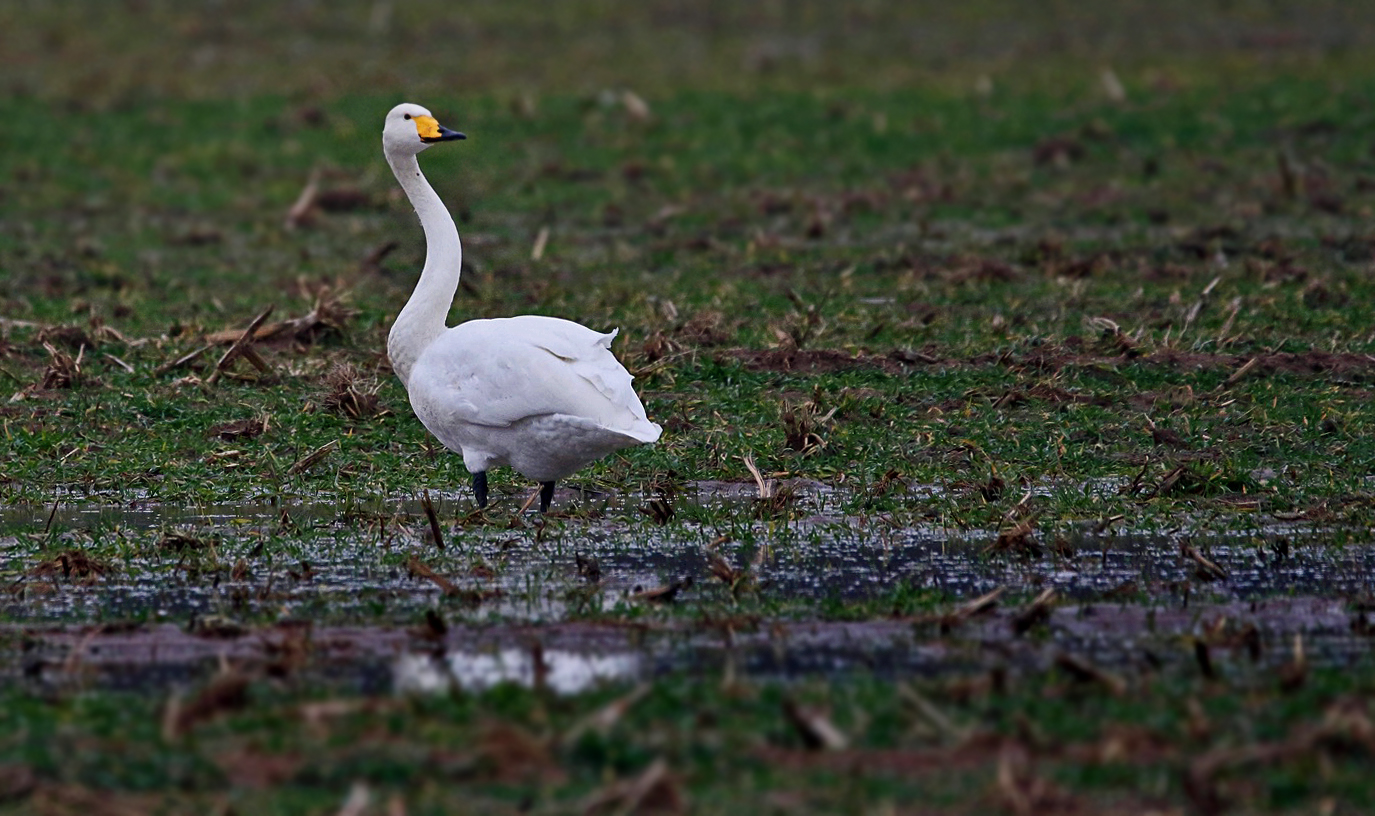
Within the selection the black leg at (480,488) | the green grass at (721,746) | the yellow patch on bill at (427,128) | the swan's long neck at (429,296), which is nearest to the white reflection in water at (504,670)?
the green grass at (721,746)

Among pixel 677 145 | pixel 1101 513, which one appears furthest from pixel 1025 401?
pixel 677 145

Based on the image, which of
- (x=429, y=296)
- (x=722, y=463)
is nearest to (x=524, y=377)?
(x=429, y=296)

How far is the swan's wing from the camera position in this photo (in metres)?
A: 8.09

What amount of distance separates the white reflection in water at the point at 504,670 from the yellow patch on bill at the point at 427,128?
3.76m

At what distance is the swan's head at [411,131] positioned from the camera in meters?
9.51

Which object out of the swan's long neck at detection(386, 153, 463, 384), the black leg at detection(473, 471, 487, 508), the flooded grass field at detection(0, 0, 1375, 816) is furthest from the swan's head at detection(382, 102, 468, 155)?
the black leg at detection(473, 471, 487, 508)

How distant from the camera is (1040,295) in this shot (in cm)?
1338

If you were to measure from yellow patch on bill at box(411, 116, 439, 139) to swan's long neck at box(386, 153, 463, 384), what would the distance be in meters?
0.27

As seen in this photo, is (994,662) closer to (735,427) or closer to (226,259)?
(735,427)

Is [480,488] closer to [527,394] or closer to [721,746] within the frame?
[527,394]

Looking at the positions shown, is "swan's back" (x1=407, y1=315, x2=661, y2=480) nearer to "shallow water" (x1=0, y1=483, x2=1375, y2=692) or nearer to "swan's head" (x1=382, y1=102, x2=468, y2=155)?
"shallow water" (x1=0, y1=483, x2=1375, y2=692)

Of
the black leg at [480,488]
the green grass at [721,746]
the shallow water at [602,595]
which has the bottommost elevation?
the black leg at [480,488]

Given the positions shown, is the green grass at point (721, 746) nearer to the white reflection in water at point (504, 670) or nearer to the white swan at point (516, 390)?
the white reflection in water at point (504, 670)

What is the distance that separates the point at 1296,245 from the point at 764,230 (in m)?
4.33
